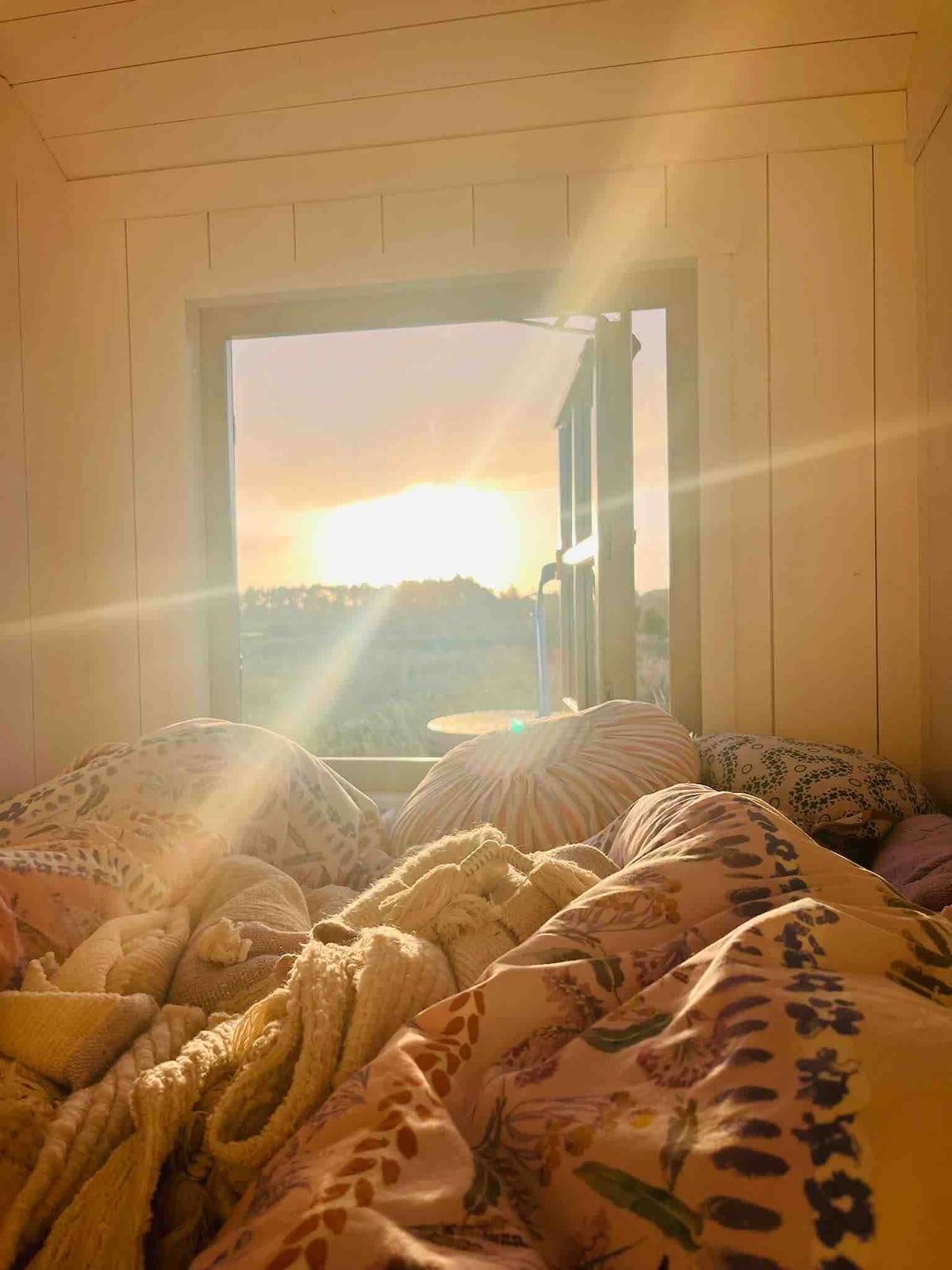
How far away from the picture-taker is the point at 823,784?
1.49 meters

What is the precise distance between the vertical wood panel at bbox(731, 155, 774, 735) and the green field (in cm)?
59

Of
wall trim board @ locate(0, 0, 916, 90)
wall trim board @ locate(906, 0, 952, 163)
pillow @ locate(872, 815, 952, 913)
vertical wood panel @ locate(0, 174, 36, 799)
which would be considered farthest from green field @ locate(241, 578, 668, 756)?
wall trim board @ locate(906, 0, 952, 163)

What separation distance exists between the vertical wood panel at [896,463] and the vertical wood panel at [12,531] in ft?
7.20

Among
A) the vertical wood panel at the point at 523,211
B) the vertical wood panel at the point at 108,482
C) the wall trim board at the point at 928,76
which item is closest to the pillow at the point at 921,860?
the wall trim board at the point at 928,76

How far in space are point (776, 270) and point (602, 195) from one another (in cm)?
48

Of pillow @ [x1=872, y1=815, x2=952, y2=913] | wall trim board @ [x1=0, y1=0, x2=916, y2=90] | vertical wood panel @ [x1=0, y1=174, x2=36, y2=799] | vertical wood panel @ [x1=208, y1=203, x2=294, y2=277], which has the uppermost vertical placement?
wall trim board @ [x1=0, y1=0, x2=916, y2=90]

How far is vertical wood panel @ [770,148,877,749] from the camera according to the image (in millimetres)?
1952

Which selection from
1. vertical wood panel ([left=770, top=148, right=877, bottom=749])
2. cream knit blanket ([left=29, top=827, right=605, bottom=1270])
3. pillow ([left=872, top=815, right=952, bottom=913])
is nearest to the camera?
cream knit blanket ([left=29, top=827, right=605, bottom=1270])

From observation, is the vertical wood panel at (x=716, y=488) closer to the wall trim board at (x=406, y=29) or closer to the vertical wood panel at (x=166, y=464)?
the wall trim board at (x=406, y=29)

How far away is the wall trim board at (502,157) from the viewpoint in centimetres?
191

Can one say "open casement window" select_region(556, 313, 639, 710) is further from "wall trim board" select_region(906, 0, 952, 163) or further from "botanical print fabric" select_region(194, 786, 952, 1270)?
"botanical print fabric" select_region(194, 786, 952, 1270)

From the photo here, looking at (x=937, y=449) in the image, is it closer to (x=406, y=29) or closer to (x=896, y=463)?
(x=896, y=463)

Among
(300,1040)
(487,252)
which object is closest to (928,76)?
(487,252)

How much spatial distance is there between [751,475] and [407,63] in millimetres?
1285
